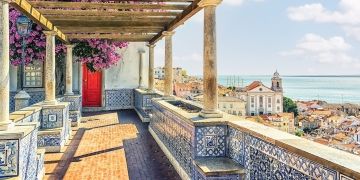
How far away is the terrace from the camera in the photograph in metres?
3.31

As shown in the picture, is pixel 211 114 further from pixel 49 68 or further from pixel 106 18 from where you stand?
pixel 49 68

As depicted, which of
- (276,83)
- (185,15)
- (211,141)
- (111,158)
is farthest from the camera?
(276,83)

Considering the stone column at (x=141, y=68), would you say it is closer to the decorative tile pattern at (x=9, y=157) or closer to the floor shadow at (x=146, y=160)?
the floor shadow at (x=146, y=160)

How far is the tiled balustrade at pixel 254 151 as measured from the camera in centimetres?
261

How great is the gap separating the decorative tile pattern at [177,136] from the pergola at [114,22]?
54 centimetres

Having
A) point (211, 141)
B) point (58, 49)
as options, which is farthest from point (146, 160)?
point (58, 49)

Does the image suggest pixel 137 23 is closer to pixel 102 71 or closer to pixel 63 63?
pixel 63 63

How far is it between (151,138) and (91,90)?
30.1 feet

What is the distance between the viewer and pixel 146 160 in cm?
693

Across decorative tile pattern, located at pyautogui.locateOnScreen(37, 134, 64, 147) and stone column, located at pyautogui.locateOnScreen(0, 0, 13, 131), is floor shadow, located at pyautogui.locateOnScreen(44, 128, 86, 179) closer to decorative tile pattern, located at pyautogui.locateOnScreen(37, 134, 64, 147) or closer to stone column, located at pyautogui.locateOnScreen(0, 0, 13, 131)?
decorative tile pattern, located at pyautogui.locateOnScreen(37, 134, 64, 147)

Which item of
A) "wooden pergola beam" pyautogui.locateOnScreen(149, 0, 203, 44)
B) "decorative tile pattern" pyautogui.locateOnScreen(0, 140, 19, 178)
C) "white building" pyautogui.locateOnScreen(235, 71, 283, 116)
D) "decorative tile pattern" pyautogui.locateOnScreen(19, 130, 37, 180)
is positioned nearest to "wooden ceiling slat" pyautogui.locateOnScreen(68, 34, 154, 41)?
"wooden pergola beam" pyautogui.locateOnScreen(149, 0, 203, 44)

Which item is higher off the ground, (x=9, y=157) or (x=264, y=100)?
(x=9, y=157)

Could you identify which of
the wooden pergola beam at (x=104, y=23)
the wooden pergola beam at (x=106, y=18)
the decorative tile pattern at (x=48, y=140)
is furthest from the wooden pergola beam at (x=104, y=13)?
the decorative tile pattern at (x=48, y=140)

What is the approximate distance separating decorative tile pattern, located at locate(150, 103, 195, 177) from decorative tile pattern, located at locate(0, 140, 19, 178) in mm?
2445
